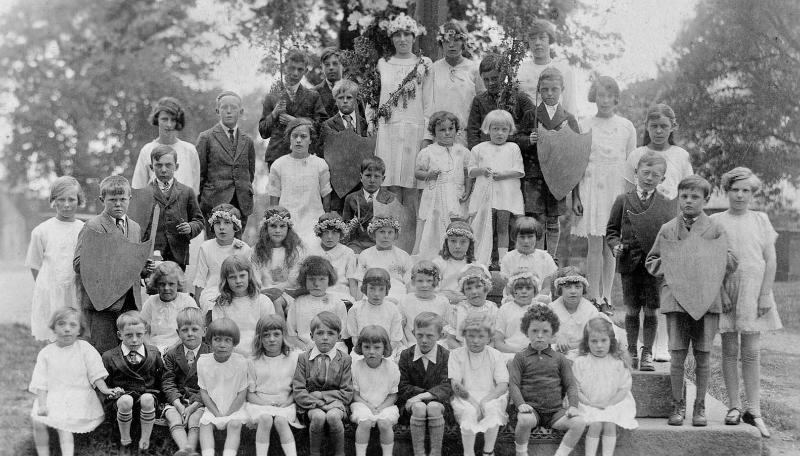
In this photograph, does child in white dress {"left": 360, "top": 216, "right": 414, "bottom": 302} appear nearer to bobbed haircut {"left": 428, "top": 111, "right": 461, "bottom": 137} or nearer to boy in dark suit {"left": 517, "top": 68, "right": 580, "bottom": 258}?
bobbed haircut {"left": 428, "top": 111, "right": 461, "bottom": 137}

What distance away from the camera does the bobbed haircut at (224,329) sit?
17.0ft

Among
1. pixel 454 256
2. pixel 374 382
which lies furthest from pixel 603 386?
pixel 454 256

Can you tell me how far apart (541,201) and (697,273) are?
1.82 metres

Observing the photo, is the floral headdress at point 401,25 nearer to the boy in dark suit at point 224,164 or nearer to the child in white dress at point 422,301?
the boy in dark suit at point 224,164

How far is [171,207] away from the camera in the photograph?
6.37m

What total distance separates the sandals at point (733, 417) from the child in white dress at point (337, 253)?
8.71 feet

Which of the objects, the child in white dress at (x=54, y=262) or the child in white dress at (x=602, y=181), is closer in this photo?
the child in white dress at (x=54, y=262)

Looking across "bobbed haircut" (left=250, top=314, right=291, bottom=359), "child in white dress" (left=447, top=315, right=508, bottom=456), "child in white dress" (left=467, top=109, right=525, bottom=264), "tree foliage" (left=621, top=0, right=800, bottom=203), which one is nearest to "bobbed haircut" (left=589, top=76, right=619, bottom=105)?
"child in white dress" (left=467, top=109, right=525, bottom=264)

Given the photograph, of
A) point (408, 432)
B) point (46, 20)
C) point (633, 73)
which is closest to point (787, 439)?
point (408, 432)

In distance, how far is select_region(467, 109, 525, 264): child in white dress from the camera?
269 inches

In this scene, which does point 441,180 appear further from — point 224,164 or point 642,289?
point 642,289

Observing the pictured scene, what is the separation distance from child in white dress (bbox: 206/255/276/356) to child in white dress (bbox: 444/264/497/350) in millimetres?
1198

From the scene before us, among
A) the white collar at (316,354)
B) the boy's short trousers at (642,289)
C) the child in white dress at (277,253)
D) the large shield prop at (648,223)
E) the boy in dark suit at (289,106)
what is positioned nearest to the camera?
the white collar at (316,354)

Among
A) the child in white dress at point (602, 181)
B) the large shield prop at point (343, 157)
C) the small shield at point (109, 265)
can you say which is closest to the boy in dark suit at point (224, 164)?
the large shield prop at point (343, 157)
